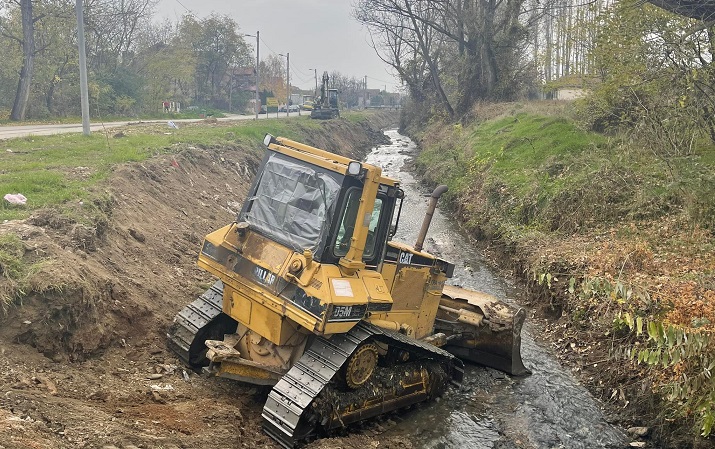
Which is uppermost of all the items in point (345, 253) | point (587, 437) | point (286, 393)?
point (345, 253)

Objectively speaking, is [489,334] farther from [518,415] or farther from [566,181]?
[566,181]

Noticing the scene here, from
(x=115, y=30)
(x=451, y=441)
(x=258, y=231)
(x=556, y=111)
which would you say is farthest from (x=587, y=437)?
(x=115, y=30)

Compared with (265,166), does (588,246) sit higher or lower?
lower

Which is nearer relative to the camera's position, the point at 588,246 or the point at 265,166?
the point at 265,166

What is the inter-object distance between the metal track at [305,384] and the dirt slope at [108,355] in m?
0.24

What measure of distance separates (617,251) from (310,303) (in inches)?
270

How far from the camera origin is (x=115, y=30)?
44.2 m

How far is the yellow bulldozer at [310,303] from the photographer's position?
20.1ft

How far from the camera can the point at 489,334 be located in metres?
9.17

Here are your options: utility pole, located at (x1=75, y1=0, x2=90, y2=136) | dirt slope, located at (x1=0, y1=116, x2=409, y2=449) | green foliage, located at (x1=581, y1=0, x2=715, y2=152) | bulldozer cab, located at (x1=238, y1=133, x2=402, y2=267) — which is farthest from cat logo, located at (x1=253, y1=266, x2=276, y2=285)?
utility pole, located at (x1=75, y1=0, x2=90, y2=136)

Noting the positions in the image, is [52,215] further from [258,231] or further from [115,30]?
[115,30]

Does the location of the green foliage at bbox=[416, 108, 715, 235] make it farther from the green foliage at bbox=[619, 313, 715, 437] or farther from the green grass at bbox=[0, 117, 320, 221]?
the green grass at bbox=[0, 117, 320, 221]

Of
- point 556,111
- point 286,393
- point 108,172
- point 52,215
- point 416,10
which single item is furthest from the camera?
point 416,10

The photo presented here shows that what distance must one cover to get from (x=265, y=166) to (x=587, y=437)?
506 centimetres
